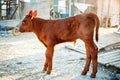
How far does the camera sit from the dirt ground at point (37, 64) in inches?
240

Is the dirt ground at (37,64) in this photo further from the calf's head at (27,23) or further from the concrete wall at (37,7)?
the concrete wall at (37,7)

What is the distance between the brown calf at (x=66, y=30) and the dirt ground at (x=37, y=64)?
0.30 metres

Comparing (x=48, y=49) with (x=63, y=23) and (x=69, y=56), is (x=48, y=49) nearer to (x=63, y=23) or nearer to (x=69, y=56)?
(x=63, y=23)

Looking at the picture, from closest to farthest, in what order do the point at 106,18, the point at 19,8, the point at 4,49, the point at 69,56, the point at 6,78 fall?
the point at 6,78, the point at 69,56, the point at 4,49, the point at 19,8, the point at 106,18

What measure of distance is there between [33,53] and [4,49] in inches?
49.8

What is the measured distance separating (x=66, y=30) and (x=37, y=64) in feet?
5.67

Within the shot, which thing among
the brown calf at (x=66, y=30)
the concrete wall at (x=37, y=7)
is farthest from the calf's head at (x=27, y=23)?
the concrete wall at (x=37, y=7)

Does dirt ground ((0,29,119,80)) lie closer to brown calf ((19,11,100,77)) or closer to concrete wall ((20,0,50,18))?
brown calf ((19,11,100,77))

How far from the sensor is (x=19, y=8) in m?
16.1

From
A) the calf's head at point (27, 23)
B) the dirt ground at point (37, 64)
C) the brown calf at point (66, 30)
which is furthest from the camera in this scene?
the calf's head at point (27, 23)

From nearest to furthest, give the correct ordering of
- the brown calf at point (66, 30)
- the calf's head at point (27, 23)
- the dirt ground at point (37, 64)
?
the brown calf at point (66, 30) → the dirt ground at point (37, 64) → the calf's head at point (27, 23)

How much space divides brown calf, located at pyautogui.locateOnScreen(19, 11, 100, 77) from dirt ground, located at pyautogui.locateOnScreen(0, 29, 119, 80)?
300 millimetres

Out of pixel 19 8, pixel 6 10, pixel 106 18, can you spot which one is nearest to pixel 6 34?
pixel 19 8

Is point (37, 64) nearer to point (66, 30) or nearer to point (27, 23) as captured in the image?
point (27, 23)
